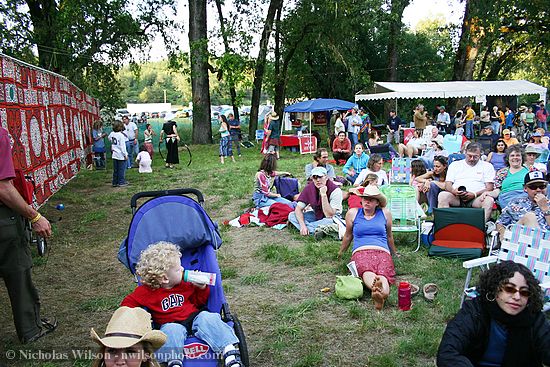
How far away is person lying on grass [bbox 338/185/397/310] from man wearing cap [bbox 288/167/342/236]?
59.0 inches

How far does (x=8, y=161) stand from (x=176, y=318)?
1768 mm

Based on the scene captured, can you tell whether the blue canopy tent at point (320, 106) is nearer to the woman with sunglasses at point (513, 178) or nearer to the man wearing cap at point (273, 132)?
the man wearing cap at point (273, 132)

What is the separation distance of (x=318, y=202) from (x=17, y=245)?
4.35 metres

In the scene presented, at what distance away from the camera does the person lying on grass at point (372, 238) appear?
5375 millimetres

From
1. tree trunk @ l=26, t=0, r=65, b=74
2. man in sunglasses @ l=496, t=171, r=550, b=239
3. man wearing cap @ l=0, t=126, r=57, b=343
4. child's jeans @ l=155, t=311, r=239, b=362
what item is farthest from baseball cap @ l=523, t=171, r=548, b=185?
tree trunk @ l=26, t=0, r=65, b=74

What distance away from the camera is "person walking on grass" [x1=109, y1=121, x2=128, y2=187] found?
12.2m

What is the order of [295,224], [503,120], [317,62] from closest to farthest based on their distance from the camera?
[295,224]
[503,120]
[317,62]

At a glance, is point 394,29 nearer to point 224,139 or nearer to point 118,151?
point 224,139

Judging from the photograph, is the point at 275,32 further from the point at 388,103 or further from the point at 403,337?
the point at 403,337

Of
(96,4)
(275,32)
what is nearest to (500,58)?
(275,32)

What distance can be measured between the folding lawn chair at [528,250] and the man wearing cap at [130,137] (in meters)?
13.1

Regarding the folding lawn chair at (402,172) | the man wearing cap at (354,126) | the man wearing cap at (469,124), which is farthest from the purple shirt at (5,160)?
the man wearing cap at (469,124)

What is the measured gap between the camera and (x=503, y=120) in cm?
2292

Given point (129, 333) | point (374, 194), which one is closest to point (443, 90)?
point (374, 194)
